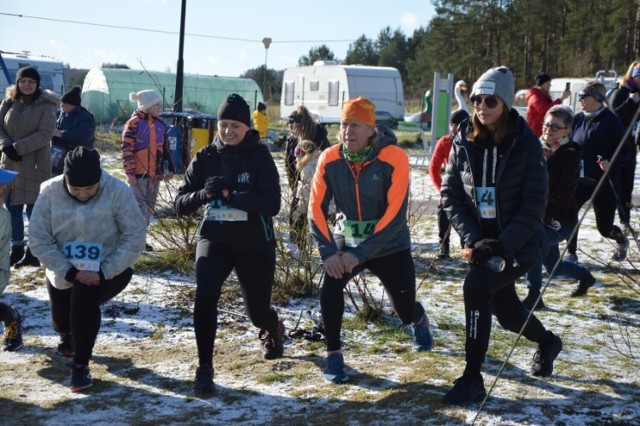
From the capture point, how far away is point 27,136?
24.6ft

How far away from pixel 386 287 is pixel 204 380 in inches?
47.9

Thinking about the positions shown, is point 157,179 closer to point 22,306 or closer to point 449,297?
point 22,306

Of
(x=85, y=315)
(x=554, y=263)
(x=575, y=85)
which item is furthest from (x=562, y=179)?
(x=575, y=85)

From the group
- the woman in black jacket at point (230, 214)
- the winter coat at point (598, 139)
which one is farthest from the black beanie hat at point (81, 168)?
the winter coat at point (598, 139)

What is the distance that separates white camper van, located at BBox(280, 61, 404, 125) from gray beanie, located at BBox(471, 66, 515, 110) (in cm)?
2893

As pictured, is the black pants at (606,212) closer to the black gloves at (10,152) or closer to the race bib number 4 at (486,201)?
the race bib number 4 at (486,201)

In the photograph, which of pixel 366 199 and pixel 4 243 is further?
pixel 4 243

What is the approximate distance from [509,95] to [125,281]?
2.52m

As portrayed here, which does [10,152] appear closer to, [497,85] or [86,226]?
[86,226]

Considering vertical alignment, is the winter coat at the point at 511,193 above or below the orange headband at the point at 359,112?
below

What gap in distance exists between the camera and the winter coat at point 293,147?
744 cm

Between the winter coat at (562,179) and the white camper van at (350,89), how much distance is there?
2741cm

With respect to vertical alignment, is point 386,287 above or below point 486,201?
below

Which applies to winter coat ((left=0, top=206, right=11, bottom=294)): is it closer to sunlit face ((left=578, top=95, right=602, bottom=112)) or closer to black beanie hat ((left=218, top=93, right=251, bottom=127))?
black beanie hat ((left=218, top=93, right=251, bottom=127))
